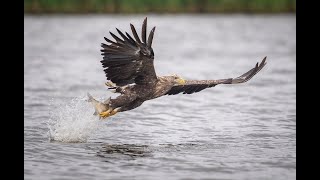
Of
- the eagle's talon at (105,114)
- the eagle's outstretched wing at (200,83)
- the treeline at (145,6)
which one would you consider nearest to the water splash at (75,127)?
the eagle's talon at (105,114)

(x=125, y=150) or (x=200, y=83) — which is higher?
(x=200, y=83)

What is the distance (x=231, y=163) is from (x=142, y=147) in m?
1.20

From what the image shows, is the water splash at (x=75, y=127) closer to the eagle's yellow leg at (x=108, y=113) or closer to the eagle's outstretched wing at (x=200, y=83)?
the eagle's yellow leg at (x=108, y=113)

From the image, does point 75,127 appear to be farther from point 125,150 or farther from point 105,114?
point 125,150

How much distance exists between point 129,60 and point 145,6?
28.7 metres

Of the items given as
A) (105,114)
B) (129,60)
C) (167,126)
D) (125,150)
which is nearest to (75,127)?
(105,114)

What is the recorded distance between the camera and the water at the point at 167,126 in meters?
8.58

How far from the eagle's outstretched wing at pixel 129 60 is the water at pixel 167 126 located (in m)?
0.80

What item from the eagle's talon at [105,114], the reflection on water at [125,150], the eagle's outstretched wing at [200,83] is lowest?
the reflection on water at [125,150]

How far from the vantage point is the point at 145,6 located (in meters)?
37.5

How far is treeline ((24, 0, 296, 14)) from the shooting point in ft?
118

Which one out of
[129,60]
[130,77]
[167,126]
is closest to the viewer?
[129,60]
